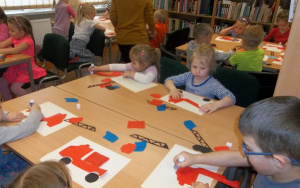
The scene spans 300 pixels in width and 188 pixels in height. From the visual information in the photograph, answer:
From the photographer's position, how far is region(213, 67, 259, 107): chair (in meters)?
1.93

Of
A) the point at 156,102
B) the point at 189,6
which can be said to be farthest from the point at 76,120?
the point at 189,6

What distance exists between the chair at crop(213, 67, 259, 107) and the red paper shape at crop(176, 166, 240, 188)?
1.04 m

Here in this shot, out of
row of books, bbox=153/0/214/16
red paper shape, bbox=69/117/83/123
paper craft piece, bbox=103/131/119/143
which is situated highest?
row of books, bbox=153/0/214/16

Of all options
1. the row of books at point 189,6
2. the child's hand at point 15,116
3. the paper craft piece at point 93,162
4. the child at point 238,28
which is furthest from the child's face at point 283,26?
the child's hand at point 15,116

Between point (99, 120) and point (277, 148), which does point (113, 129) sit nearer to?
point (99, 120)

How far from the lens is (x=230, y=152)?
1182mm

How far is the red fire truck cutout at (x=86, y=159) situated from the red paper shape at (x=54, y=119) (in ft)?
0.86

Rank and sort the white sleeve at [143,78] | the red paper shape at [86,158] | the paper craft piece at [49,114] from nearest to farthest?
the red paper shape at [86,158] < the paper craft piece at [49,114] < the white sleeve at [143,78]

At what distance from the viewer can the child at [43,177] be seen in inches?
28.4

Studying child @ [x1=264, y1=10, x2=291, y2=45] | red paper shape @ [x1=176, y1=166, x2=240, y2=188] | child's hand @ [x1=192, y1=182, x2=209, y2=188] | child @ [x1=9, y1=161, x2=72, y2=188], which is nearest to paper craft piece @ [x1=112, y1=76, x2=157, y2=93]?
red paper shape @ [x1=176, y1=166, x2=240, y2=188]

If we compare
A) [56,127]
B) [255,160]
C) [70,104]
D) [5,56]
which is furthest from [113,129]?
[5,56]

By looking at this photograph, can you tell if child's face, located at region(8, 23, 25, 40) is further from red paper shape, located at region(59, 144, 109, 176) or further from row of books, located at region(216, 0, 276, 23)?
row of books, located at region(216, 0, 276, 23)

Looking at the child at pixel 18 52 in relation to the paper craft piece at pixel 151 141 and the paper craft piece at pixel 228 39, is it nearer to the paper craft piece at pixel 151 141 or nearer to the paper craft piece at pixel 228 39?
the paper craft piece at pixel 151 141

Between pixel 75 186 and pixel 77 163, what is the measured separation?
0.15 metres
